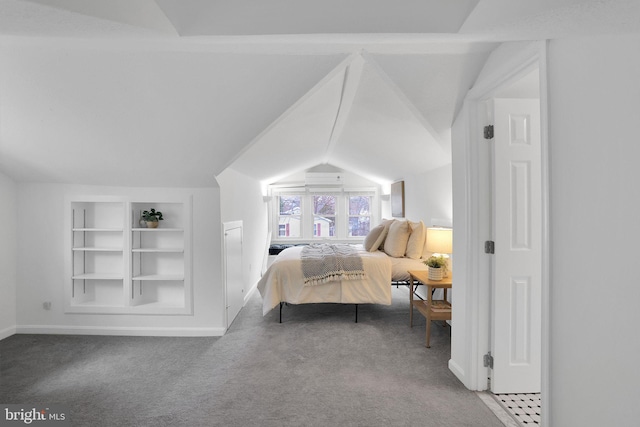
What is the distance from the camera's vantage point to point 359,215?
702 cm

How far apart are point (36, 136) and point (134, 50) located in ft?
5.01

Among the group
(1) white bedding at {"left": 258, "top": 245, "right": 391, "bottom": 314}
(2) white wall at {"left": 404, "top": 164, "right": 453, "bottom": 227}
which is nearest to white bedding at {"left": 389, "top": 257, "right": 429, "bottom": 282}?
(1) white bedding at {"left": 258, "top": 245, "right": 391, "bottom": 314}

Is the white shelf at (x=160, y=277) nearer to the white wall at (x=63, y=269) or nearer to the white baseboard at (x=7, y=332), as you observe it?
the white wall at (x=63, y=269)

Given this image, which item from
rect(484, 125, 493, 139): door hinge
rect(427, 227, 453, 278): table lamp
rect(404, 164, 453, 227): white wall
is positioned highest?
rect(484, 125, 493, 139): door hinge

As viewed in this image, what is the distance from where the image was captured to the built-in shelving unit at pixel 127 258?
130 inches

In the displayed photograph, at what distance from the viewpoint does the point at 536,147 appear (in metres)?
2.13

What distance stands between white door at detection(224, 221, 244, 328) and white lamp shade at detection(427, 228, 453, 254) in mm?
2192

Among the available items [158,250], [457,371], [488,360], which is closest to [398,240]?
[457,371]

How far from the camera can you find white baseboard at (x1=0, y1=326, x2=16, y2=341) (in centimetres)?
322

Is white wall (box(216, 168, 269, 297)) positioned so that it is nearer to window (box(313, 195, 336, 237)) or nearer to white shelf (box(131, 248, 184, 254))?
white shelf (box(131, 248, 184, 254))

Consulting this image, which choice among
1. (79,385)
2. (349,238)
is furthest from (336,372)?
(349,238)

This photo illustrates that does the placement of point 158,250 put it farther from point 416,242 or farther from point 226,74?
point 416,242

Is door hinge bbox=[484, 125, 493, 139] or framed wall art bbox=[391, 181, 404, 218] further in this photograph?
Answer: framed wall art bbox=[391, 181, 404, 218]

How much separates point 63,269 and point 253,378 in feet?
8.42
